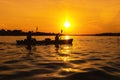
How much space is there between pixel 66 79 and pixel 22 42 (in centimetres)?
4860

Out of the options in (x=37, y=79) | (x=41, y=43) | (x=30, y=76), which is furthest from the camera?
(x=41, y=43)

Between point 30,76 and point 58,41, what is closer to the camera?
point 30,76

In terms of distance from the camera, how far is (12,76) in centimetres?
1622

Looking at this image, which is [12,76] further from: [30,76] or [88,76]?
[88,76]

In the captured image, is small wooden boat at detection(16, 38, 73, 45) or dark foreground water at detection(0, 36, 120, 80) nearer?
dark foreground water at detection(0, 36, 120, 80)

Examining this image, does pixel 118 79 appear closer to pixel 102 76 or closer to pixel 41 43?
pixel 102 76

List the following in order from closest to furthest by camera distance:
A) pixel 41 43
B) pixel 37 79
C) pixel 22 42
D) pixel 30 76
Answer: pixel 37 79 → pixel 30 76 → pixel 22 42 → pixel 41 43

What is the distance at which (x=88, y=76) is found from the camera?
16.8m

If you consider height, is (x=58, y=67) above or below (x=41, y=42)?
below

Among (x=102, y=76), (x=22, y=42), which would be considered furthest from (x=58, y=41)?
(x=102, y=76)

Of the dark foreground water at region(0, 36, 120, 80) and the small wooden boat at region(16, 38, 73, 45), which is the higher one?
the small wooden boat at region(16, 38, 73, 45)

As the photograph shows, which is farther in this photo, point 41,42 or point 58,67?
point 41,42

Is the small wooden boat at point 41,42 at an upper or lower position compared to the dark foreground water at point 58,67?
upper

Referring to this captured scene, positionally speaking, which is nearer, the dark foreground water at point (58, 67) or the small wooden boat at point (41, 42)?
the dark foreground water at point (58, 67)
